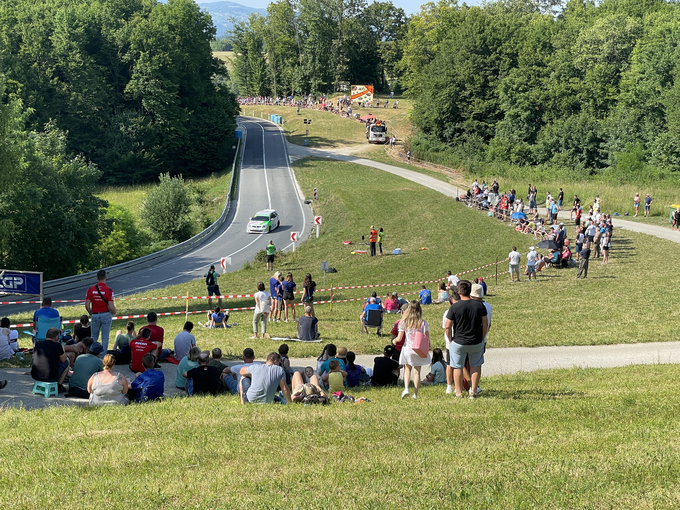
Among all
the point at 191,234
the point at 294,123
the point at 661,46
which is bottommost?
the point at 191,234

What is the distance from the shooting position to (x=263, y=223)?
169ft

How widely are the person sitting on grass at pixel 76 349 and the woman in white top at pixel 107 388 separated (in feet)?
8.91

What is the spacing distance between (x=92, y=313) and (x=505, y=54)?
249ft

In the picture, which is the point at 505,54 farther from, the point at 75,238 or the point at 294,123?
the point at 75,238

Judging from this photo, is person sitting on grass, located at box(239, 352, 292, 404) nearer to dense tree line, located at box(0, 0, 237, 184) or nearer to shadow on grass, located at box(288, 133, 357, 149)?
dense tree line, located at box(0, 0, 237, 184)

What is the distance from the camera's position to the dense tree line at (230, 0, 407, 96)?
5310 inches

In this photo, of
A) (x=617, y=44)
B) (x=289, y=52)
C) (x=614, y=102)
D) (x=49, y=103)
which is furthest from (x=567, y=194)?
(x=289, y=52)

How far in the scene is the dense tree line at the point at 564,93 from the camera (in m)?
66.7

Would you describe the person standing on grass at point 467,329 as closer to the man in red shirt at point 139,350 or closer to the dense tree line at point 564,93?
the man in red shirt at point 139,350

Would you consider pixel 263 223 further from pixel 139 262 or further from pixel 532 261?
pixel 532 261

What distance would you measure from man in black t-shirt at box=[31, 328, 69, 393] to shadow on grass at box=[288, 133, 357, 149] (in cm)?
7830

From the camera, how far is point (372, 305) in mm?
19312

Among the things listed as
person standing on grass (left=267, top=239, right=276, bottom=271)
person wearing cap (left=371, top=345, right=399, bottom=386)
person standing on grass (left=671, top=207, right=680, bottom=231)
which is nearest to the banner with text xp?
person standing on grass (left=671, top=207, right=680, bottom=231)

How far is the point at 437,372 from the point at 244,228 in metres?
41.8
